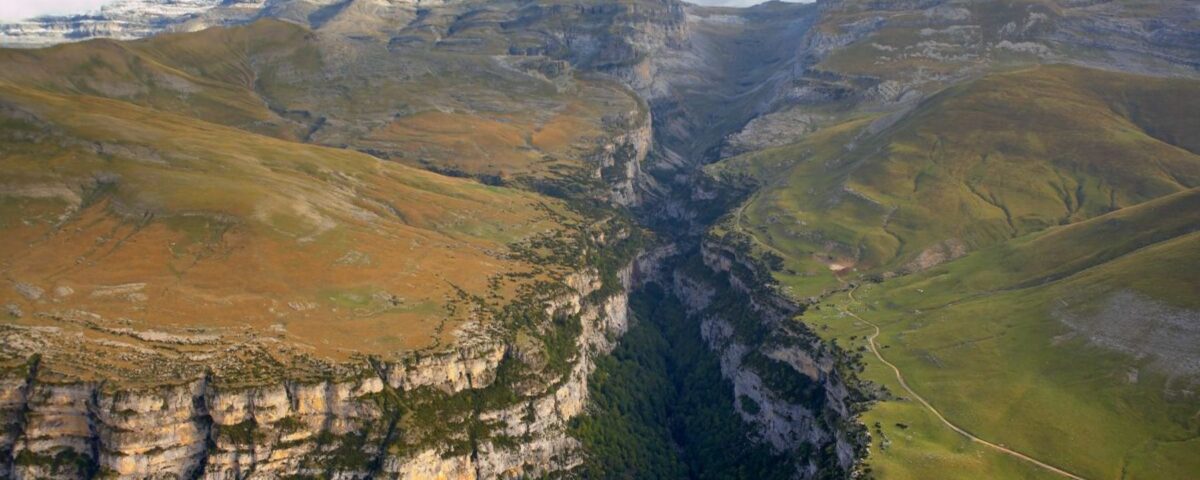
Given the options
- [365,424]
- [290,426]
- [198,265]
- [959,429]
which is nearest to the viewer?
[290,426]

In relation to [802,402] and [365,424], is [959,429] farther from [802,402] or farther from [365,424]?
[365,424]

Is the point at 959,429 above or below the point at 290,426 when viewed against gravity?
above

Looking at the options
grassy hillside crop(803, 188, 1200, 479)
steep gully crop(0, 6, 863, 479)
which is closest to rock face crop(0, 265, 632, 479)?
steep gully crop(0, 6, 863, 479)

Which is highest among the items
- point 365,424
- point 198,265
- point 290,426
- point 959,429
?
point 198,265

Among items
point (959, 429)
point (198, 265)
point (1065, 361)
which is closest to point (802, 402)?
point (959, 429)

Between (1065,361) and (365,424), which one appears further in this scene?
(1065,361)

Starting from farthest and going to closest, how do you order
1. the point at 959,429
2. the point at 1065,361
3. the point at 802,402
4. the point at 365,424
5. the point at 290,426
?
the point at 802,402
the point at 1065,361
the point at 365,424
the point at 959,429
the point at 290,426

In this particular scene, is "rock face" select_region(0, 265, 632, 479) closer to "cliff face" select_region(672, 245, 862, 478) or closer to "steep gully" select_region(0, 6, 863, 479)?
"steep gully" select_region(0, 6, 863, 479)
